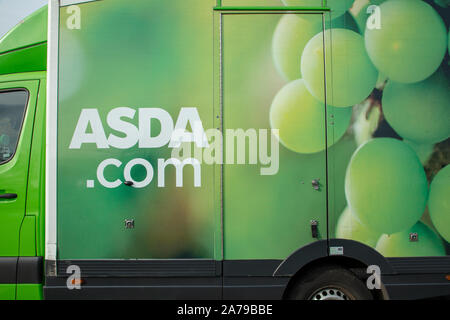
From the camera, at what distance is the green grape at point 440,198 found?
→ 3.00m

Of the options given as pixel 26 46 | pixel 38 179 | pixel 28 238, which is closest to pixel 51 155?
pixel 38 179

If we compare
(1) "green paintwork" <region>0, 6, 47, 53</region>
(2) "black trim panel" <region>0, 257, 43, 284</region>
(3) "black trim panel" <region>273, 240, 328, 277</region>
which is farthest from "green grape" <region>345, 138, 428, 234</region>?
(1) "green paintwork" <region>0, 6, 47, 53</region>

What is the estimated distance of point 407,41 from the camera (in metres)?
3.03

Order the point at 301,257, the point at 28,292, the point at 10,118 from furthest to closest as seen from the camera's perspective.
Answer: the point at 10,118, the point at 28,292, the point at 301,257

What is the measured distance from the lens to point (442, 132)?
3.02 metres

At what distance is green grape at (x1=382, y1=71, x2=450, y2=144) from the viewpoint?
9.83ft

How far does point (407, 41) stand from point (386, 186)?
50.0 inches

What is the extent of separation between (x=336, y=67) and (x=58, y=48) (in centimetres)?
242

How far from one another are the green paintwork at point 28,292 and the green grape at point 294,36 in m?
2.86

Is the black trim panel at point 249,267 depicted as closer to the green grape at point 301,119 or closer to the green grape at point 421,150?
the green grape at point 301,119

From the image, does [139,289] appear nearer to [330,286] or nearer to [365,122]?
[330,286]

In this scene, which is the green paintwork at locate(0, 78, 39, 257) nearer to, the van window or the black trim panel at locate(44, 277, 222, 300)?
the van window

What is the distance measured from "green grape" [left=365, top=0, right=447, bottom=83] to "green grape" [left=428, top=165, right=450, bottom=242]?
86 cm

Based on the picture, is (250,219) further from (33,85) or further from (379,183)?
(33,85)
